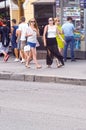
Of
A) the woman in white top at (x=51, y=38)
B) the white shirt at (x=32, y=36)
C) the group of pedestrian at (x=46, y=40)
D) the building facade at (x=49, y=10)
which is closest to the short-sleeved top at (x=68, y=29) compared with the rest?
the group of pedestrian at (x=46, y=40)

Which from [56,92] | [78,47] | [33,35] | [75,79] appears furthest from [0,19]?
[56,92]

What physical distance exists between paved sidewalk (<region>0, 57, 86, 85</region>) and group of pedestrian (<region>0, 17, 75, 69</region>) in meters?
0.38

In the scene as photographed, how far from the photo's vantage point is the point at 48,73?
14.4m

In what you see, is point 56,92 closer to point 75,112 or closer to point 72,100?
point 72,100

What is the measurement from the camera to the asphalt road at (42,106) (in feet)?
26.1

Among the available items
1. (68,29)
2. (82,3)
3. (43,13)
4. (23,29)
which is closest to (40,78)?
(23,29)

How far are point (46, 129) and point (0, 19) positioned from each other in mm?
13590

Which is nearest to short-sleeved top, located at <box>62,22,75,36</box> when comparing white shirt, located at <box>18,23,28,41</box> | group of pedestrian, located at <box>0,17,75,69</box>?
group of pedestrian, located at <box>0,17,75,69</box>

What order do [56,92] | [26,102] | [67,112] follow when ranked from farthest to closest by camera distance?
[56,92] < [26,102] < [67,112]

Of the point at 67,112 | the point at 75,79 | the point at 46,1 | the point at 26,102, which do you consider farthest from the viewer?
the point at 46,1

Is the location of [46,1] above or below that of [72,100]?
above

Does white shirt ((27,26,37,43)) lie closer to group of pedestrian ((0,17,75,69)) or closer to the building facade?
group of pedestrian ((0,17,75,69))

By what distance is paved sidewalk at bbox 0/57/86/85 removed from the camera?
1345cm

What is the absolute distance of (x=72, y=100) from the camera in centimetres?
1042
